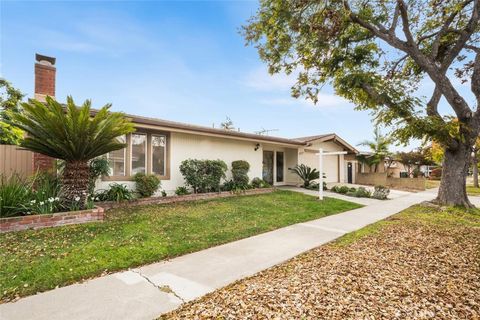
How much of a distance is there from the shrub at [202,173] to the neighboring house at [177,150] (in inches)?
23.4

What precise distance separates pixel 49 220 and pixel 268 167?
12.3 m

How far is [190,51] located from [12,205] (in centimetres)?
982

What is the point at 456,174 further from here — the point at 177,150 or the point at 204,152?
the point at 177,150

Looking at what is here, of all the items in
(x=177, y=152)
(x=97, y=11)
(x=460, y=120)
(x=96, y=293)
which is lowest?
(x=96, y=293)

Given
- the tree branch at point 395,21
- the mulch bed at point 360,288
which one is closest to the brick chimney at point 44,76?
the mulch bed at point 360,288

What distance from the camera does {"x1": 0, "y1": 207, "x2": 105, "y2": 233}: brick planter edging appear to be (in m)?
5.55

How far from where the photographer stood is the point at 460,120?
9.52 metres

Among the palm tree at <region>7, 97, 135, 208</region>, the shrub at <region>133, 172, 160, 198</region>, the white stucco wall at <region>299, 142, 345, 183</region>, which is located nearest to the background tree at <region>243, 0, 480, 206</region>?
the palm tree at <region>7, 97, 135, 208</region>

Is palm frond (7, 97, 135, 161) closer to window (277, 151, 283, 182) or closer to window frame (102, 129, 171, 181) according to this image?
window frame (102, 129, 171, 181)

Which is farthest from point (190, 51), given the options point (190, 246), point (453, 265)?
point (453, 265)

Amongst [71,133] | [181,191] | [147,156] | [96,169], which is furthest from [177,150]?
[71,133]

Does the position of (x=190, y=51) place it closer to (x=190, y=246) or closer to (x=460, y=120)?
(x=190, y=246)

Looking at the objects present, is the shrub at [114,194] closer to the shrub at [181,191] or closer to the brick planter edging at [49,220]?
the brick planter edging at [49,220]

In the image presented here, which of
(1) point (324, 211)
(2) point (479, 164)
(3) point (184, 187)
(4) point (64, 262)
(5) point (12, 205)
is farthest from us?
(2) point (479, 164)
